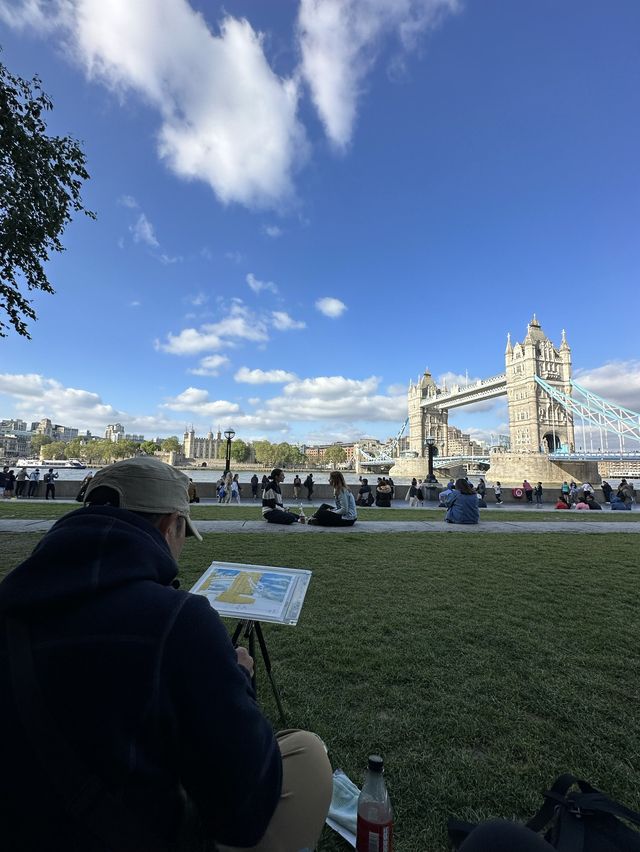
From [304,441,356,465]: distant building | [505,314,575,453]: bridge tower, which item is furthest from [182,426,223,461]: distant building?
[505,314,575,453]: bridge tower

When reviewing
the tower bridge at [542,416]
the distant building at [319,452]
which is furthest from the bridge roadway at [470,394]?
the distant building at [319,452]

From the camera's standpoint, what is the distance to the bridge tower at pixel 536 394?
60844mm

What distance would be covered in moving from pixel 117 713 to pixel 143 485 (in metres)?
0.72

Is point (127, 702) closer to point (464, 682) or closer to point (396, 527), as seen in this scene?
point (464, 682)

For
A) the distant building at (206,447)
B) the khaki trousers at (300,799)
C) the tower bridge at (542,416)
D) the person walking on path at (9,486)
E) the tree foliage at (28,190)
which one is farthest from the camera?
the distant building at (206,447)

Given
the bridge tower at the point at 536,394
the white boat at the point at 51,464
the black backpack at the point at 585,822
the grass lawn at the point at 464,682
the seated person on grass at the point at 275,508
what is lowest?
the grass lawn at the point at 464,682

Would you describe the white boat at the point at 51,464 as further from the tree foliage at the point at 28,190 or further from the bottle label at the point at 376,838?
the bottle label at the point at 376,838

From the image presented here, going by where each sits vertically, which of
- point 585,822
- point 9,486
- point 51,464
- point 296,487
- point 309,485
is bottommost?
point 585,822

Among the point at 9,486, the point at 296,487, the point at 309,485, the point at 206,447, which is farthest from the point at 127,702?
the point at 206,447

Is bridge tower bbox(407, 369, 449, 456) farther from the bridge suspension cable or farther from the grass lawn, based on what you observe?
the grass lawn

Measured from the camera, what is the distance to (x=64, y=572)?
102cm

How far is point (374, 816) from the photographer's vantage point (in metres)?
1.58

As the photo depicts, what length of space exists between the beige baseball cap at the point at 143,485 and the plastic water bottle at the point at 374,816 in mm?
1153

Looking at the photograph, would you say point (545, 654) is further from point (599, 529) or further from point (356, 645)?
point (599, 529)
